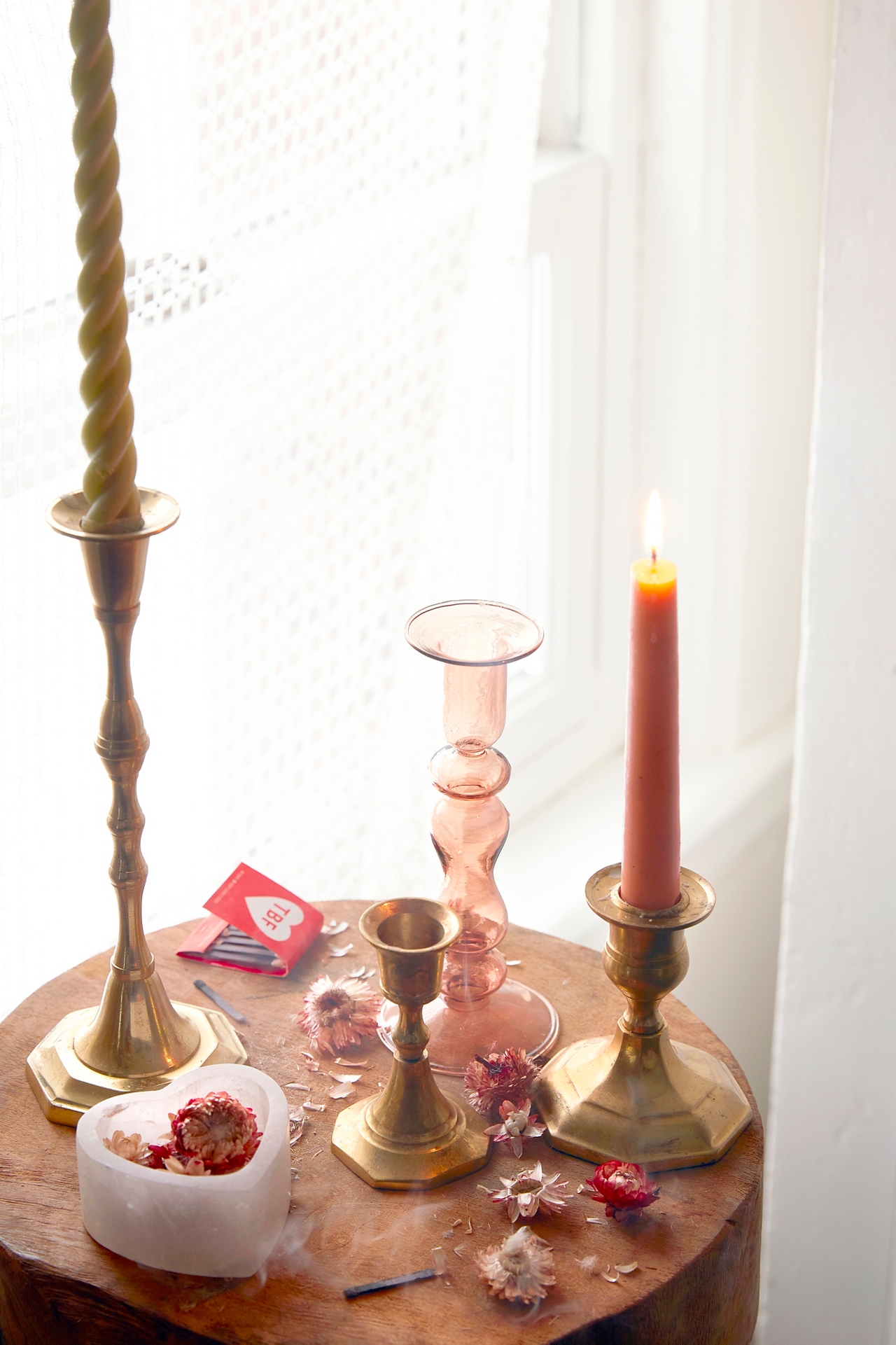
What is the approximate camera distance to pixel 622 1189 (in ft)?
2.04

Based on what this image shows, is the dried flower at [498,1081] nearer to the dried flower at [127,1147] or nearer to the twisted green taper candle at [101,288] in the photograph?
the dried flower at [127,1147]

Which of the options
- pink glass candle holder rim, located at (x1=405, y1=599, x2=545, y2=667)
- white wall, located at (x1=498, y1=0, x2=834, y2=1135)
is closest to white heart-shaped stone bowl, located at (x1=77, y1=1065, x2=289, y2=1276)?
pink glass candle holder rim, located at (x1=405, y1=599, x2=545, y2=667)

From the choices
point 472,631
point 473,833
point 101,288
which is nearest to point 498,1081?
point 473,833

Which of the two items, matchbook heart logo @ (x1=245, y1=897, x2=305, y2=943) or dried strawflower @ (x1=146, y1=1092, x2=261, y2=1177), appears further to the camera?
matchbook heart logo @ (x1=245, y1=897, x2=305, y2=943)

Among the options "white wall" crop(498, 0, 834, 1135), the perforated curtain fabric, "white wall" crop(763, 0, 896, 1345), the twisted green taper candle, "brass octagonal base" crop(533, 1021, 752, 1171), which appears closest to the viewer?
the twisted green taper candle

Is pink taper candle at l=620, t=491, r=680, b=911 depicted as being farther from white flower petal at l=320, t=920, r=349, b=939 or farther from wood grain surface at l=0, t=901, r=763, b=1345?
white flower petal at l=320, t=920, r=349, b=939

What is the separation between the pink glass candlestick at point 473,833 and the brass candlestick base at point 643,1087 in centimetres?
7

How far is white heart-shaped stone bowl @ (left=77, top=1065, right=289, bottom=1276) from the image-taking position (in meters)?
0.58

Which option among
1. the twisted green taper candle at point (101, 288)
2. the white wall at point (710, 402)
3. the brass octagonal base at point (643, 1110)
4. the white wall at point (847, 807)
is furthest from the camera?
the white wall at point (710, 402)

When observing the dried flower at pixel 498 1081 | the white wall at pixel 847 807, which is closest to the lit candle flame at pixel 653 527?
the dried flower at pixel 498 1081

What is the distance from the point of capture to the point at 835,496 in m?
1.11

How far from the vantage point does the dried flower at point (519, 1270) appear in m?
0.59

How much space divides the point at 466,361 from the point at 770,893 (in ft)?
2.86

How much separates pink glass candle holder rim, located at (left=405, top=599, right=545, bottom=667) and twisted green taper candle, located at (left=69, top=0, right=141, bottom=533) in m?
0.16
